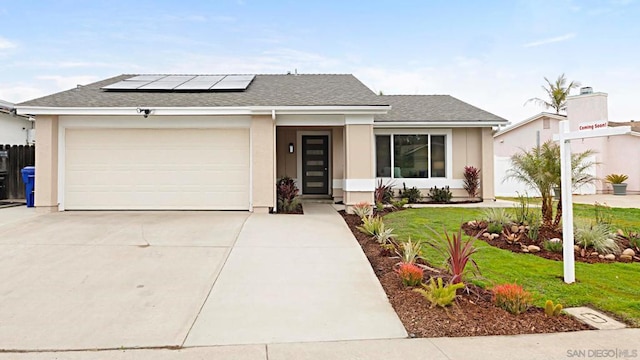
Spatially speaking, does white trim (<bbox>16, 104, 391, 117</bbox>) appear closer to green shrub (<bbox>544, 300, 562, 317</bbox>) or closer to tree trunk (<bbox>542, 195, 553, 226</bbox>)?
Result: tree trunk (<bbox>542, 195, 553, 226</bbox>)

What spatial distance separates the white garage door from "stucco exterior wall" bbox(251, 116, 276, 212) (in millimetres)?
375

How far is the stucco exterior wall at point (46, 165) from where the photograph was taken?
952 cm

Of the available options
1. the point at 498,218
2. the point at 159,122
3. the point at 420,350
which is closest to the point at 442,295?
the point at 420,350

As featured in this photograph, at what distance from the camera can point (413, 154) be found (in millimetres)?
13453

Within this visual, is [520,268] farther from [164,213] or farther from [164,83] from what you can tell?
[164,83]

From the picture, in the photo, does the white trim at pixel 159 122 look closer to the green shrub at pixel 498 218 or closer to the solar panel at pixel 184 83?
the solar panel at pixel 184 83

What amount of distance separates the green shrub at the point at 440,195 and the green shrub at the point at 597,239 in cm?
628

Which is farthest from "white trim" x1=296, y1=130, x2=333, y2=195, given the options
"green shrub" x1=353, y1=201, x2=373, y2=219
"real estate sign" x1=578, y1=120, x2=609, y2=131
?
"real estate sign" x1=578, y1=120, x2=609, y2=131

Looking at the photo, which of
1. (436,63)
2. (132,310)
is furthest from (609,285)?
(436,63)

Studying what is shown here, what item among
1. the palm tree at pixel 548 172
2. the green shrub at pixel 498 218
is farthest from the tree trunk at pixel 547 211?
the green shrub at pixel 498 218

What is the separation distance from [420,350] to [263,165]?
282 inches

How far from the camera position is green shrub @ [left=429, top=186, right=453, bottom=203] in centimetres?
1307

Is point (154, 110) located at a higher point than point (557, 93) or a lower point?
lower

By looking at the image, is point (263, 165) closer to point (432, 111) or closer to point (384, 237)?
point (384, 237)
